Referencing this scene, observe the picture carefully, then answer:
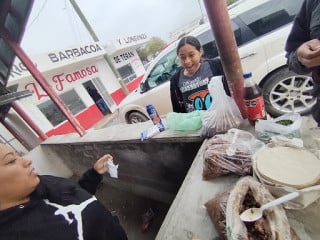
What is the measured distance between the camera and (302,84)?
3258mm

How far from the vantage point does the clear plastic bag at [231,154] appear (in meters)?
1.20

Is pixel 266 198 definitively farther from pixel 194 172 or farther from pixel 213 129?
pixel 213 129

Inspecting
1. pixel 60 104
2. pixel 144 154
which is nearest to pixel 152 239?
pixel 144 154

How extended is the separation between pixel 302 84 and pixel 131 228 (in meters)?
3.46

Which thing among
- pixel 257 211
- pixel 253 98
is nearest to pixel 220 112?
pixel 253 98

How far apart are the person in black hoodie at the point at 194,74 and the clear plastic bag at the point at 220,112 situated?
583 millimetres

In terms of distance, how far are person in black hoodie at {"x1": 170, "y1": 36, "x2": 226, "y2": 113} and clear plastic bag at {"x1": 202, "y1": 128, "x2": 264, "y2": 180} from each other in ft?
2.96

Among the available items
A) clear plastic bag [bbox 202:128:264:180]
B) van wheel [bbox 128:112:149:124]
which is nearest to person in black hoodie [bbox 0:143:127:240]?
clear plastic bag [bbox 202:128:264:180]

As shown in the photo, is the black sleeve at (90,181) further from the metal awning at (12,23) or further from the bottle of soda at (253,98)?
the metal awning at (12,23)

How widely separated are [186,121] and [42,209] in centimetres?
134

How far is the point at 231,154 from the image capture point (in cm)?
122

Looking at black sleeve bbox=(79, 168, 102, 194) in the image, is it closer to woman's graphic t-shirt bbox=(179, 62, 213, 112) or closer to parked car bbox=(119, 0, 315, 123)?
woman's graphic t-shirt bbox=(179, 62, 213, 112)

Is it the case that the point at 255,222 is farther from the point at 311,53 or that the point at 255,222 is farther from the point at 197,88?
the point at 197,88

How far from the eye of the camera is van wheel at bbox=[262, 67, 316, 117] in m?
3.26
